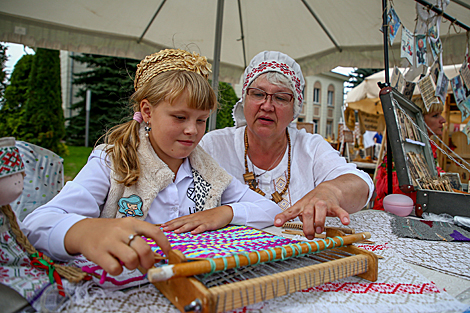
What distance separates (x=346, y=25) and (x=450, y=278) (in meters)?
3.51

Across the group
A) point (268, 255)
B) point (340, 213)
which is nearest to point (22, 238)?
point (268, 255)

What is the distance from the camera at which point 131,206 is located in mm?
1276

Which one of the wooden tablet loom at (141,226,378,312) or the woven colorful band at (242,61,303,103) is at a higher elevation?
the woven colorful band at (242,61,303,103)

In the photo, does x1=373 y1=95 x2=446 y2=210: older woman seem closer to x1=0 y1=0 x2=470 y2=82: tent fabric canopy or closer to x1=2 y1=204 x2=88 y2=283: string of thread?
x1=0 y1=0 x2=470 y2=82: tent fabric canopy

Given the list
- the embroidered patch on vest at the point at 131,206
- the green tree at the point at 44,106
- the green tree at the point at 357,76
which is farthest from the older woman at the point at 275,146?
the green tree at the point at 357,76

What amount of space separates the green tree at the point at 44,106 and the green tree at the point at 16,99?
0.19 metres

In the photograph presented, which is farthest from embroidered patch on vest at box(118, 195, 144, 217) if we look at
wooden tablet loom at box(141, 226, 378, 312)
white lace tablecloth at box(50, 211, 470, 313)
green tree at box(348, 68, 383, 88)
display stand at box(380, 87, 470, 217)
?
green tree at box(348, 68, 383, 88)

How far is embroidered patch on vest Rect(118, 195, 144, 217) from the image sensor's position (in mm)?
1265

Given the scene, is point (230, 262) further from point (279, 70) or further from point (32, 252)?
point (279, 70)

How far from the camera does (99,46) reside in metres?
3.61

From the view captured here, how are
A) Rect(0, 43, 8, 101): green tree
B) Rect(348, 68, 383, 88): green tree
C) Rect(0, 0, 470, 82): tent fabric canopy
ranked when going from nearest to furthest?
Rect(0, 0, 470, 82): tent fabric canopy
Rect(0, 43, 8, 101): green tree
Rect(348, 68, 383, 88): green tree

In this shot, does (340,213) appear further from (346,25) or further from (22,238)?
(346,25)

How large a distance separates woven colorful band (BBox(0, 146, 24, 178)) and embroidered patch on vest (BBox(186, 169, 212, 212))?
815 mm

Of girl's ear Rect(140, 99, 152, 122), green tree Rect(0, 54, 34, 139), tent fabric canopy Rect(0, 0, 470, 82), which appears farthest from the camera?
Answer: green tree Rect(0, 54, 34, 139)
